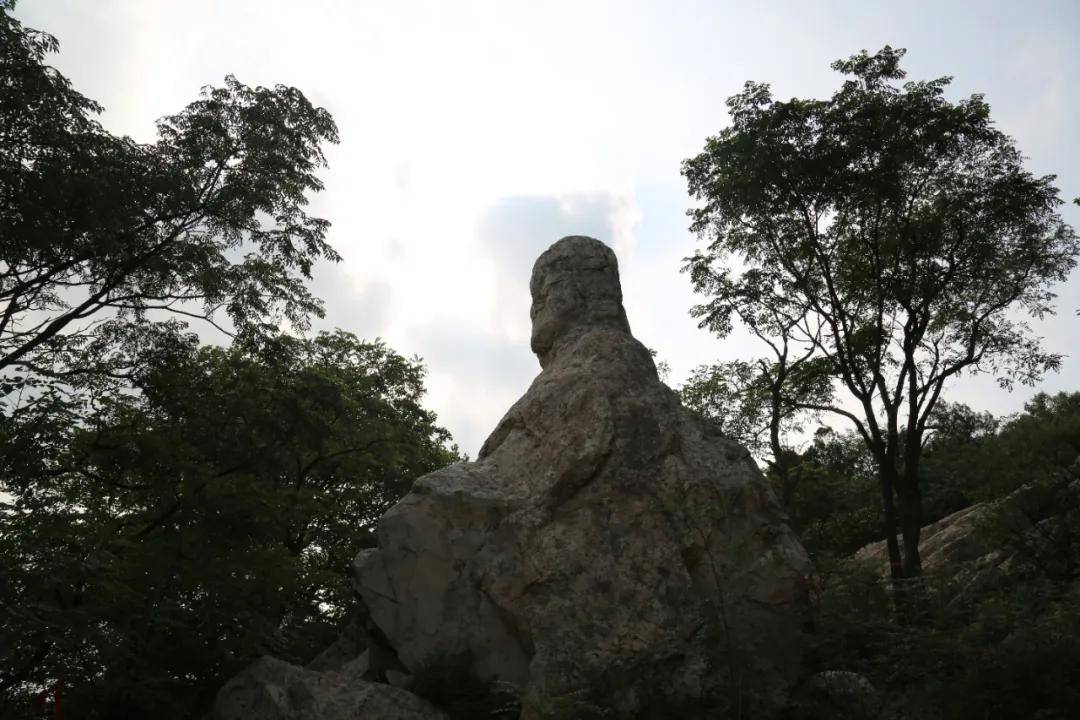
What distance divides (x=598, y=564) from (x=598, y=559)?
0.24 feet

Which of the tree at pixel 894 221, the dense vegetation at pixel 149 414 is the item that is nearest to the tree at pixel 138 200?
the dense vegetation at pixel 149 414

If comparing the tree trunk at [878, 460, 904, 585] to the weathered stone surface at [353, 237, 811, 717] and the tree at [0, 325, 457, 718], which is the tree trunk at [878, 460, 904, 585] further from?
the tree at [0, 325, 457, 718]

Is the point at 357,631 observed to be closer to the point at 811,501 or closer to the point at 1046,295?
the point at 1046,295

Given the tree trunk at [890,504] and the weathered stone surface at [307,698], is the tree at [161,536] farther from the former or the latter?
the tree trunk at [890,504]

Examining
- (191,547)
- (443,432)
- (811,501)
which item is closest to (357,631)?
(191,547)

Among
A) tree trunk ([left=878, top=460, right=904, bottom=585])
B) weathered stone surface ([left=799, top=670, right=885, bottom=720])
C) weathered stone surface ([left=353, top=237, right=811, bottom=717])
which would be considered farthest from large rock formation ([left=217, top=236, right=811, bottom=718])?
tree trunk ([left=878, top=460, right=904, bottom=585])

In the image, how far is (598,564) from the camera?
1195 centimetres

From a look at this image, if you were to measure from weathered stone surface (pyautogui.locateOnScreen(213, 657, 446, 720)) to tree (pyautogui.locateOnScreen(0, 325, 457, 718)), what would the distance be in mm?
991

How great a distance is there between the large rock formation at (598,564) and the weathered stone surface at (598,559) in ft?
0.06

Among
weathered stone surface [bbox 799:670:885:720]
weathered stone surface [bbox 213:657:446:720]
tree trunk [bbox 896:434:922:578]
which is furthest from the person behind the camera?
tree trunk [bbox 896:434:922:578]

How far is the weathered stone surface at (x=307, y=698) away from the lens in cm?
1083

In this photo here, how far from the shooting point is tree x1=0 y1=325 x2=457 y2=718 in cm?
1082

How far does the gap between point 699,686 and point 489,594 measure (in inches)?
117

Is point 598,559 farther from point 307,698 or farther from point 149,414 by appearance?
point 149,414
